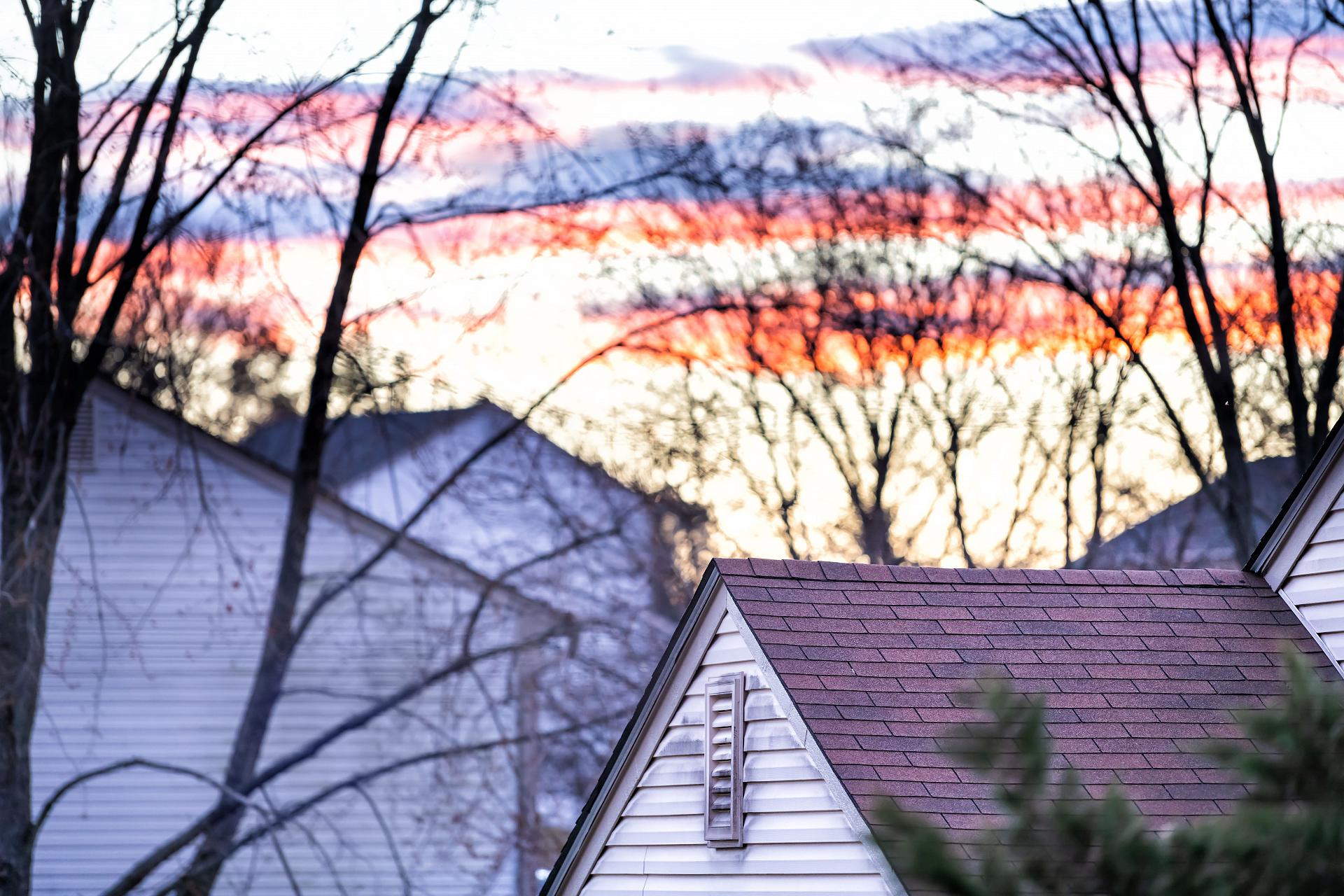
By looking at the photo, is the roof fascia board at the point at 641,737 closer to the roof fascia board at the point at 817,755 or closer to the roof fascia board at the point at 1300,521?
the roof fascia board at the point at 817,755

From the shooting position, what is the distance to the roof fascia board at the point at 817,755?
379 inches

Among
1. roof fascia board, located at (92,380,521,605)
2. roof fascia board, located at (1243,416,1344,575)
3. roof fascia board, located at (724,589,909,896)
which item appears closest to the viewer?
roof fascia board, located at (724,589,909,896)

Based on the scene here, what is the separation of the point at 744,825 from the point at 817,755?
107cm

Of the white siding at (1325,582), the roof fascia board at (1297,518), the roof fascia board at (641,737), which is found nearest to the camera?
the roof fascia board at (1297,518)

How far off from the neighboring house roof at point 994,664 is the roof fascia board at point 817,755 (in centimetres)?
4

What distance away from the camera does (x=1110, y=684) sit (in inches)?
436

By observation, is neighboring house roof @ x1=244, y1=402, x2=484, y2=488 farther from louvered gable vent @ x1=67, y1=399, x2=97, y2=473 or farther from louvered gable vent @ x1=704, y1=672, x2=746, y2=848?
louvered gable vent @ x1=704, y1=672, x2=746, y2=848

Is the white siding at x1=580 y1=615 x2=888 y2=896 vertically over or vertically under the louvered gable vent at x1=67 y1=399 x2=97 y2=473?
under

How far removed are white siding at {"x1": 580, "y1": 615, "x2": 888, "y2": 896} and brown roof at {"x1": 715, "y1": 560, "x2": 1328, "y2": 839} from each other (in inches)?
15.6

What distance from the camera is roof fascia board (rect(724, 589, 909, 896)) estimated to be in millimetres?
9625

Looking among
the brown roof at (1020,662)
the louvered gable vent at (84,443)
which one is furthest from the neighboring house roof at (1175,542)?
the louvered gable vent at (84,443)

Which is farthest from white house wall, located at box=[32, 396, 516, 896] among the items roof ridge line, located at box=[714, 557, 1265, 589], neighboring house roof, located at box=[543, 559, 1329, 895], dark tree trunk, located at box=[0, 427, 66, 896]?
roof ridge line, located at box=[714, 557, 1265, 589]

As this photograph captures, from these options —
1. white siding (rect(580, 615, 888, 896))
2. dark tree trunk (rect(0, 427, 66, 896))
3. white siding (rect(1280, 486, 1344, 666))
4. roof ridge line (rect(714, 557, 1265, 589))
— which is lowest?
white siding (rect(580, 615, 888, 896))

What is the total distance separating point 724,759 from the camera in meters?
11.4
